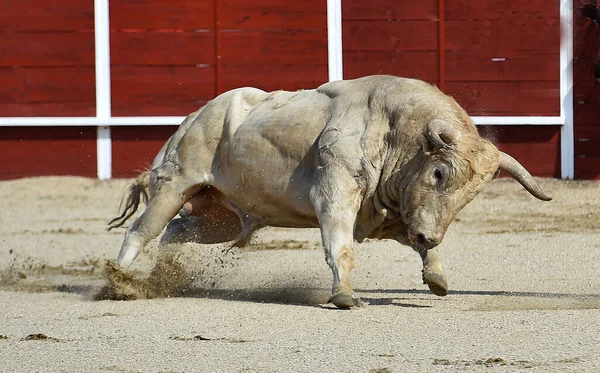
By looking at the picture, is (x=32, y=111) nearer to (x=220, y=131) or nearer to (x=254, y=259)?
(x=254, y=259)

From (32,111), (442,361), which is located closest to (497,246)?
(442,361)

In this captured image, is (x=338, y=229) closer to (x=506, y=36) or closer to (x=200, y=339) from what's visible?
(x=200, y=339)

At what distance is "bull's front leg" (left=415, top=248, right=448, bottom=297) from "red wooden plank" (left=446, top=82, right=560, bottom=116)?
17.9ft

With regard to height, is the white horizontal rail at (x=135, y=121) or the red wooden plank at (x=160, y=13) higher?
the red wooden plank at (x=160, y=13)

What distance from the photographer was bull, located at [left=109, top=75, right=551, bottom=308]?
5660 millimetres

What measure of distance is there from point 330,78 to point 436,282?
18.7ft

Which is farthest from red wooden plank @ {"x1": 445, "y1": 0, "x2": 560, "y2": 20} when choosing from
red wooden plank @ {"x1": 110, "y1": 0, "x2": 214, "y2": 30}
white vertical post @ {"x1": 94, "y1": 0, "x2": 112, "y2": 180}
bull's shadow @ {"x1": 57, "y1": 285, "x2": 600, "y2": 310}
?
bull's shadow @ {"x1": 57, "y1": 285, "x2": 600, "y2": 310}

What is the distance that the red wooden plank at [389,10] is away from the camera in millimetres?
11484

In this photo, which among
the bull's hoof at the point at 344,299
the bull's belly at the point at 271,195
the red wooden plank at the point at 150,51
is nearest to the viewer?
the bull's hoof at the point at 344,299

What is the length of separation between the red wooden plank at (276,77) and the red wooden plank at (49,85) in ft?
3.92

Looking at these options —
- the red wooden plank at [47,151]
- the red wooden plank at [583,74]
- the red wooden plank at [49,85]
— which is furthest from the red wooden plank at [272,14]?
the red wooden plank at [583,74]

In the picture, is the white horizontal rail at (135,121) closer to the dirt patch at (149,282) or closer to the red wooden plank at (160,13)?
the red wooden plank at (160,13)

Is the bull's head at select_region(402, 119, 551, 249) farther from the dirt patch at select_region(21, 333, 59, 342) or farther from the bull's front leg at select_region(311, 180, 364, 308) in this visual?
the dirt patch at select_region(21, 333, 59, 342)

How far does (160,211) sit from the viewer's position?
21.5 feet
